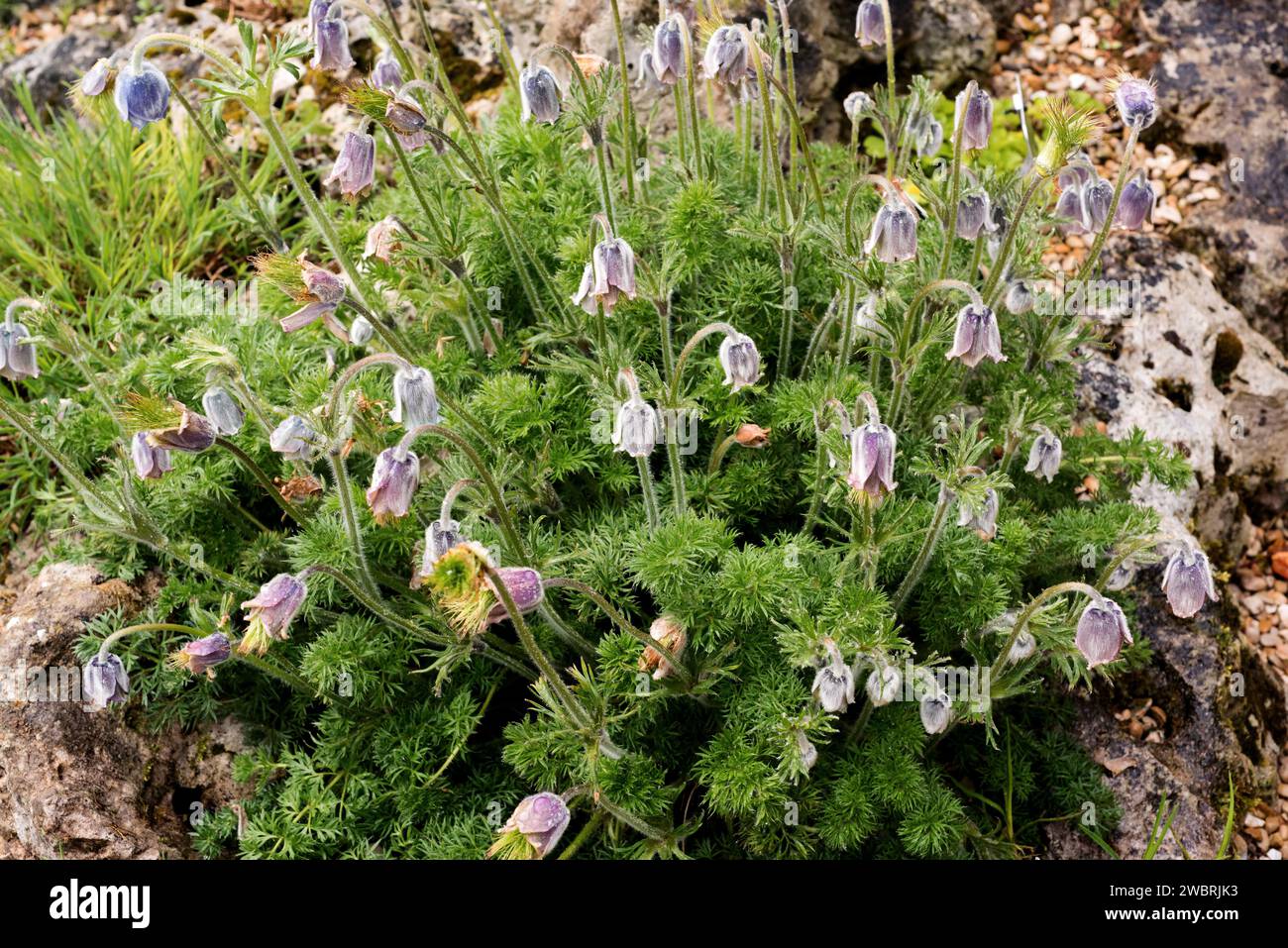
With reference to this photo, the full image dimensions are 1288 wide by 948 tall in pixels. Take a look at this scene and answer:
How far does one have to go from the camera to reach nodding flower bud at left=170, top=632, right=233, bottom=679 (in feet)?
10.7

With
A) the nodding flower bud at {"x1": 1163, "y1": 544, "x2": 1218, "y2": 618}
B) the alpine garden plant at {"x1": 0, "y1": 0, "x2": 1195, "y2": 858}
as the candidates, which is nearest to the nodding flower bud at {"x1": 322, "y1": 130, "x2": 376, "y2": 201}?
the alpine garden plant at {"x1": 0, "y1": 0, "x2": 1195, "y2": 858}

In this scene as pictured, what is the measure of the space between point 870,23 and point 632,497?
1.82 m

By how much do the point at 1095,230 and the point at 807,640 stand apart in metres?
1.64

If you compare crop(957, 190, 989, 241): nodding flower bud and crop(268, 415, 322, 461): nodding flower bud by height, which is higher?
crop(957, 190, 989, 241): nodding flower bud

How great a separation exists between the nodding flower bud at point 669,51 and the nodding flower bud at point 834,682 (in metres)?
1.84

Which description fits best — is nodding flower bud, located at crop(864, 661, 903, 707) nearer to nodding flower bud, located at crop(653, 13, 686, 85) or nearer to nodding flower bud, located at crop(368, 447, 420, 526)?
nodding flower bud, located at crop(368, 447, 420, 526)

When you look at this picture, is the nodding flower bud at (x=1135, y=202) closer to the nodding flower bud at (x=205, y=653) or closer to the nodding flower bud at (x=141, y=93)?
the nodding flower bud at (x=141, y=93)

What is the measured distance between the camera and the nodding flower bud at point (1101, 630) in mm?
3016

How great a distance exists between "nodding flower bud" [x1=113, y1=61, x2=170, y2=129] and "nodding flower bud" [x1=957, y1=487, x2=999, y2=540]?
97.7 inches

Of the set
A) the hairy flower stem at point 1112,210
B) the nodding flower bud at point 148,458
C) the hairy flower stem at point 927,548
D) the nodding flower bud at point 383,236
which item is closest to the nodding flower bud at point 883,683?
the hairy flower stem at point 927,548

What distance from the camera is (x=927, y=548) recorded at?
3371 mm

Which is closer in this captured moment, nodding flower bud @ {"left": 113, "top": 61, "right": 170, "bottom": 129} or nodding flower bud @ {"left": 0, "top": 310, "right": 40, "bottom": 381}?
nodding flower bud @ {"left": 113, "top": 61, "right": 170, "bottom": 129}

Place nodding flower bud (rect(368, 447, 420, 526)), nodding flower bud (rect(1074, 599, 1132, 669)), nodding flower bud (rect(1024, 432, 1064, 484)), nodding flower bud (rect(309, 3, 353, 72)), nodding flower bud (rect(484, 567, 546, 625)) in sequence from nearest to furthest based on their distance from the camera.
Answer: nodding flower bud (rect(484, 567, 546, 625)) < nodding flower bud (rect(368, 447, 420, 526)) < nodding flower bud (rect(1074, 599, 1132, 669)) < nodding flower bud (rect(309, 3, 353, 72)) < nodding flower bud (rect(1024, 432, 1064, 484))

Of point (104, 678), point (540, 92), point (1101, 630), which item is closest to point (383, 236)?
point (540, 92)
